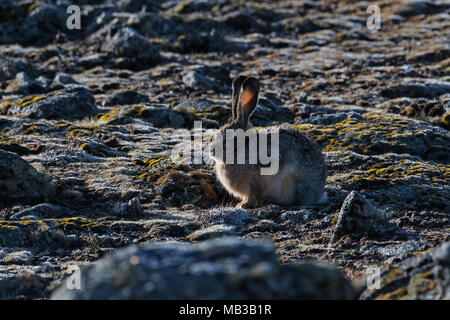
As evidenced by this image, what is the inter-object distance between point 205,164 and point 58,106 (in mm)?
7112

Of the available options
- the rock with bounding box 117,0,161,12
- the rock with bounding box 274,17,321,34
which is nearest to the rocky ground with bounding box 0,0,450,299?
the rock with bounding box 274,17,321,34

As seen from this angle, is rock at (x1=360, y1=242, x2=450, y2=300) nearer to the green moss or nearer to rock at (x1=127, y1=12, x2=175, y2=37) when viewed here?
the green moss

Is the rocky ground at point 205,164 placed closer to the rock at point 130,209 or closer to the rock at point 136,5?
the rock at point 130,209

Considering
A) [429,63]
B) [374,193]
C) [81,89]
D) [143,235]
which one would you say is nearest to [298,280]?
[143,235]

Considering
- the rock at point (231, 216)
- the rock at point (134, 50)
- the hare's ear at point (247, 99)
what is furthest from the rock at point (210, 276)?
the rock at point (134, 50)

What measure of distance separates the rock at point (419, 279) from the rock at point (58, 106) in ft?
43.9

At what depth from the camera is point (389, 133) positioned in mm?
12531

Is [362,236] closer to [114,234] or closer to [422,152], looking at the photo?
→ [114,234]

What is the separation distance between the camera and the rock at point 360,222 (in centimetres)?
738

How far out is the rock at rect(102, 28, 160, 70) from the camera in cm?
2475

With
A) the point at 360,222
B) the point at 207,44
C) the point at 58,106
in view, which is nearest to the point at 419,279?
the point at 360,222

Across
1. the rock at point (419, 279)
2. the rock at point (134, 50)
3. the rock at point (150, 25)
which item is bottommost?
the rock at point (419, 279)

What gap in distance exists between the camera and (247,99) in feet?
29.1
